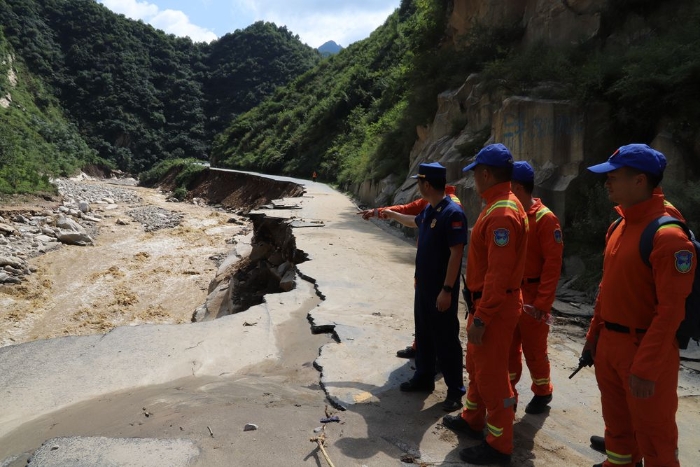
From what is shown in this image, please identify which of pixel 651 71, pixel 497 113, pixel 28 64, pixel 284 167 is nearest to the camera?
pixel 651 71

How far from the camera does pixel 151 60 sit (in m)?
75.8

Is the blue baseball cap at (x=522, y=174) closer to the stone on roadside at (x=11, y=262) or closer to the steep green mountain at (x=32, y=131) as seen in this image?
the stone on roadside at (x=11, y=262)

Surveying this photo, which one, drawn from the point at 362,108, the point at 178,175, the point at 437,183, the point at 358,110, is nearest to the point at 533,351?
the point at 437,183

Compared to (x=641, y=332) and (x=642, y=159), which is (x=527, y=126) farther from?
(x=641, y=332)

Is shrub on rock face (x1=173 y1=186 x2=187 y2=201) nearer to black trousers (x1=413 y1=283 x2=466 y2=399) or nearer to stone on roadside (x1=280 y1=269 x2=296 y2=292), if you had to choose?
stone on roadside (x1=280 y1=269 x2=296 y2=292)

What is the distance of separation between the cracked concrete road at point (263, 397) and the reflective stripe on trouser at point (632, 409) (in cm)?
48

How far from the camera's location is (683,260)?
6.84 feet

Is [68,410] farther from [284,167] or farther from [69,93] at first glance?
[69,93]

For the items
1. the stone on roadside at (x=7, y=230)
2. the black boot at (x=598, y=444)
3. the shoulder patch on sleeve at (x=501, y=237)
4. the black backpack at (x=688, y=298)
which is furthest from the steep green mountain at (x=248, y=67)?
the black backpack at (x=688, y=298)

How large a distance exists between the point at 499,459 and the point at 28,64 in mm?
72275

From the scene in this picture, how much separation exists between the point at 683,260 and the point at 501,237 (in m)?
0.83

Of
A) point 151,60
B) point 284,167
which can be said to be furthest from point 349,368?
point 151,60

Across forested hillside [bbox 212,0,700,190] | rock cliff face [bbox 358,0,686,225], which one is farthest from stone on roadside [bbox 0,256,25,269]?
forested hillside [bbox 212,0,700,190]

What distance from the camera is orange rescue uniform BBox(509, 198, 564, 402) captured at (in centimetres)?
328
